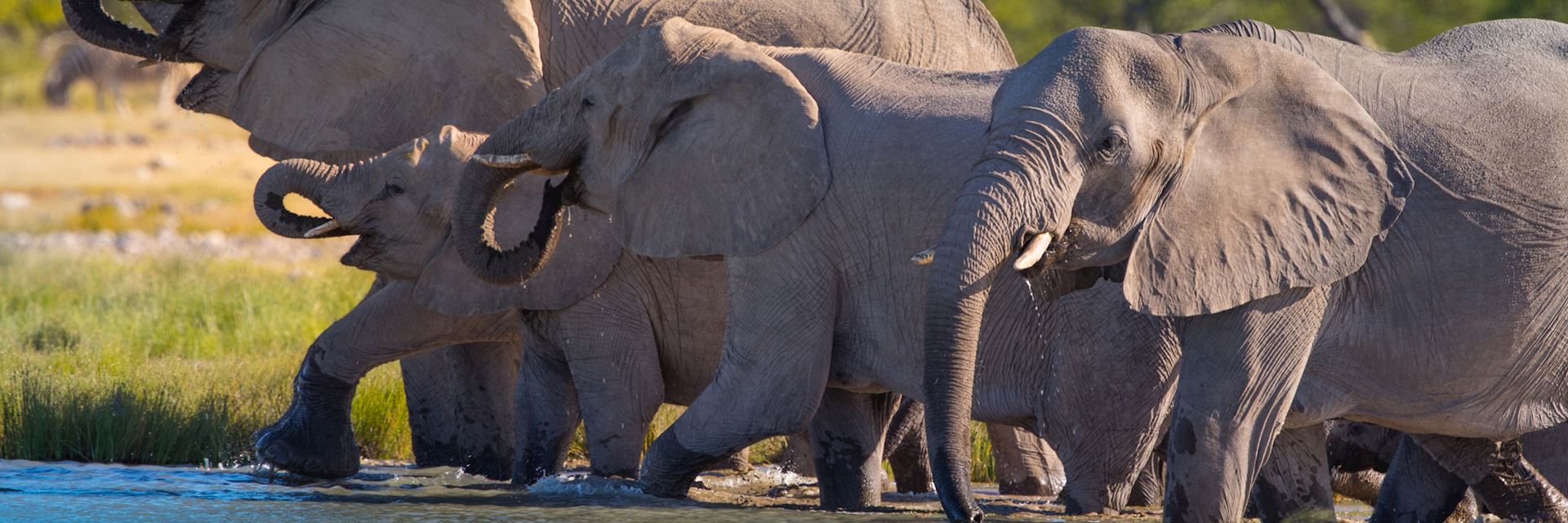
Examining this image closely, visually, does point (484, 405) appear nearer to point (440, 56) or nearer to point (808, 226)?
point (440, 56)

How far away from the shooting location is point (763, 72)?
6.26 metres

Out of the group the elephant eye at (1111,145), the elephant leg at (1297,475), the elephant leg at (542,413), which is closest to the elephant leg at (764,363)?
the elephant leg at (542,413)

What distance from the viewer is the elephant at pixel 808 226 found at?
603cm

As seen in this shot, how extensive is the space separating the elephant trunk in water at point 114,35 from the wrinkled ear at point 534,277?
5.32 feet

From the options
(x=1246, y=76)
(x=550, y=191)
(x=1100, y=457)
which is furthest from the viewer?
(x=550, y=191)

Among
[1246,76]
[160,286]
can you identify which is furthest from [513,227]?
[160,286]

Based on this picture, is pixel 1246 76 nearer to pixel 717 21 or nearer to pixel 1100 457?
pixel 1100 457

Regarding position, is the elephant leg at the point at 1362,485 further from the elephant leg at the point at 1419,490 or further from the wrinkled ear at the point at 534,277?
the wrinkled ear at the point at 534,277

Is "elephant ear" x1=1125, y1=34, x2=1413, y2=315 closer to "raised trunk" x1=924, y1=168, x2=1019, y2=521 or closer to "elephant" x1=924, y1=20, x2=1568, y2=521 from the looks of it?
"elephant" x1=924, y1=20, x2=1568, y2=521

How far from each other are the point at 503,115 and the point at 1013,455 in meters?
2.12

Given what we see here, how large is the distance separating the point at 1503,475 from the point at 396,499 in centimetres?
339

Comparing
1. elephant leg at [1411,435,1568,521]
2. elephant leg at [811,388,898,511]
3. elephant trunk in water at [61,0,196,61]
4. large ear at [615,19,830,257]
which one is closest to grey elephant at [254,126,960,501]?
elephant leg at [811,388,898,511]

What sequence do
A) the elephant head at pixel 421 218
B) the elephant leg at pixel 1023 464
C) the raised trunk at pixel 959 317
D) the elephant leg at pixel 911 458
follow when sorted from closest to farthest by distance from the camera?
the raised trunk at pixel 959 317, the elephant head at pixel 421 218, the elephant leg at pixel 911 458, the elephant leg at pixel 1023 464

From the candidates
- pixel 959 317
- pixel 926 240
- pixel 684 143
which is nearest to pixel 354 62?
pixel 684 143
